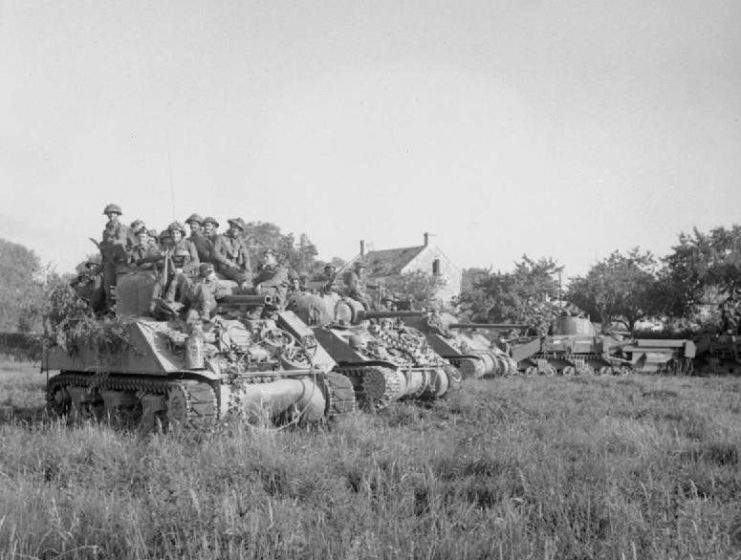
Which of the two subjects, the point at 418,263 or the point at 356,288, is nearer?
the point at 356,288

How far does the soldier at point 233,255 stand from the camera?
1313cm

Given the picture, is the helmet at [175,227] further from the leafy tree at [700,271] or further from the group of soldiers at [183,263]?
the leafy tree at [700,271]

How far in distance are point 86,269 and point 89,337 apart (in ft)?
13.3

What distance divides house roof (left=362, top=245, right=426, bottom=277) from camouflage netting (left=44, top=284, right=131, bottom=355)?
123 feet

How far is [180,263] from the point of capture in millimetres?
11258

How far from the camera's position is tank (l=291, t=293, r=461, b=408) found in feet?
41.5

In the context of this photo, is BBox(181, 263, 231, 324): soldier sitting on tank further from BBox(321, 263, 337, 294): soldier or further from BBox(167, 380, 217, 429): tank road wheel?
BBox(321, 263, 337, 294): soldier

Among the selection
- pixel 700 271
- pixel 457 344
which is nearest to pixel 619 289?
pixel 700 271

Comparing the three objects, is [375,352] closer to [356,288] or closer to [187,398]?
[356,288]

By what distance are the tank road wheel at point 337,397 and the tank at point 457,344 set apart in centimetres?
768

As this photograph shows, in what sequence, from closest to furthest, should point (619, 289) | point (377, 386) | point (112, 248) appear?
1. point (112, 248)
2. point (377, 386)
3. point (619, 289)

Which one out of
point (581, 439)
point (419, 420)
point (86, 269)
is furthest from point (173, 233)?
point (581, 439)

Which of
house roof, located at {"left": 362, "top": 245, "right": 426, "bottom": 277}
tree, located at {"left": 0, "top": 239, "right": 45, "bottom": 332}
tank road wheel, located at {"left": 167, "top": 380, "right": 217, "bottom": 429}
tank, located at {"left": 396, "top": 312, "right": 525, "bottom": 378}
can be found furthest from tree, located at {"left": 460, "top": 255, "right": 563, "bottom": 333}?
tank road wheel, located at {"left": 167, "top": 380, "right": 217, "bottom": 429}

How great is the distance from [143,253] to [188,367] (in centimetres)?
334
